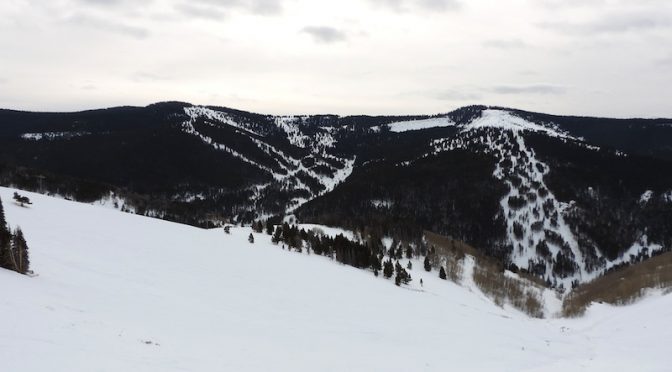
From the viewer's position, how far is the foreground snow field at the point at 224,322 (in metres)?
13.2

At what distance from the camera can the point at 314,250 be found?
7719 cm

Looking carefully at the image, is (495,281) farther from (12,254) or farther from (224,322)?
(12,254)

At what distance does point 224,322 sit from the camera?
21438 mm

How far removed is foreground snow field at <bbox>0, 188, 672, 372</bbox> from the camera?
13188 millimetres

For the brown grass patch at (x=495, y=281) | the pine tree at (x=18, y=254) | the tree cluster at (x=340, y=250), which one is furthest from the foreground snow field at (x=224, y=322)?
the brown grass patch at (x=495, y=281)

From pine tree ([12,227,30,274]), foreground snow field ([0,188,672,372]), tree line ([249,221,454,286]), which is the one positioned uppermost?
pine tree ([12,227,30,274])

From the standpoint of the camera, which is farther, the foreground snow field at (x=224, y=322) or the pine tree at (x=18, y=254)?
the pine tree at (x=18, y=254)

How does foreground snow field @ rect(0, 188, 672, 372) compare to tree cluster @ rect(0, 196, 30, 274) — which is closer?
foreground snow field @ rect(0, 188, 672, 372)

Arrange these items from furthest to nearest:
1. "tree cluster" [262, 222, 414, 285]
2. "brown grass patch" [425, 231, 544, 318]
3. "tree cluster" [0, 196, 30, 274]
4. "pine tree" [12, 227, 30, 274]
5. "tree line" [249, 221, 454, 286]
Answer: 1. "brown grass patch" [425, 231, 544, 318]
2. "tree cluster" [262, 222, 414, 285]
3. "tree line" [249, 221, 454, 286]
4. "pine tree" [12, 227, 30, 274]
5. "tree cluster" [0, 196, 30, 274]

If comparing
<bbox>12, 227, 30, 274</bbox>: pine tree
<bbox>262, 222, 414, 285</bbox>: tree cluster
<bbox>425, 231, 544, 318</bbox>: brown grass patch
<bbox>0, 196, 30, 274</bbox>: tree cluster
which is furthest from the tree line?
<bbox>0, 196, 30, 274</bbox>: tree cluster

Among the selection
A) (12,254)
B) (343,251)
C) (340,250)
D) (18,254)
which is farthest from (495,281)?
(12,254)

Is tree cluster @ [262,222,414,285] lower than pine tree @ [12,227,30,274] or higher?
lower

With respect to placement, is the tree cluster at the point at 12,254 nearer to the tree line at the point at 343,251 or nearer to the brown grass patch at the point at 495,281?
the tree line at the point at 343,251

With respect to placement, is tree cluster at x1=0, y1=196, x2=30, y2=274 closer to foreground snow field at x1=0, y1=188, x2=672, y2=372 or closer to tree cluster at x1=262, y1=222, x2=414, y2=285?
foreground snow field at x1=0, y1=188, x2=672, y2=372
